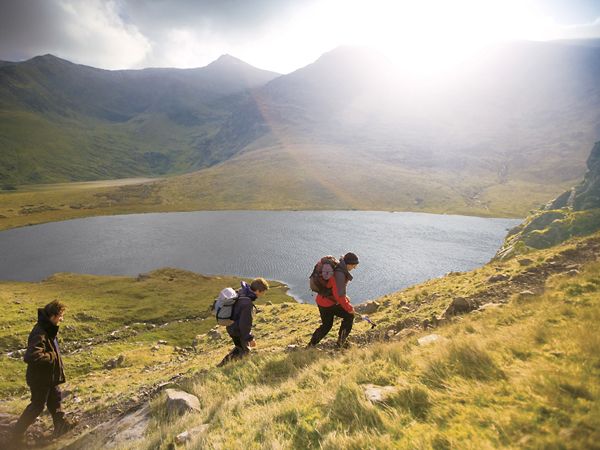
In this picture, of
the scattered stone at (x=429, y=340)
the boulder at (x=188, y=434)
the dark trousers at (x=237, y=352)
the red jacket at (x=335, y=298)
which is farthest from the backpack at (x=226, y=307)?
the scattered stone at (x=429, y=340)

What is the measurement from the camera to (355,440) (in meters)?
5.54

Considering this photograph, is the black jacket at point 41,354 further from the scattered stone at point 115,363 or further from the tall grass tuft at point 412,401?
the scattered stone at point 115,363

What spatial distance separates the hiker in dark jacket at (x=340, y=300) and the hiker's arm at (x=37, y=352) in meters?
8.24

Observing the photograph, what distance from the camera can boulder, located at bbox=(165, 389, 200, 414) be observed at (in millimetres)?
9172

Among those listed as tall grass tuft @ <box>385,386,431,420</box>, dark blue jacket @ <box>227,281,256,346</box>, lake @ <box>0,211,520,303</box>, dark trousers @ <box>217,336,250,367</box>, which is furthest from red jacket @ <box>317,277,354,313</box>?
lake @ <box>0,211,520,303</box>

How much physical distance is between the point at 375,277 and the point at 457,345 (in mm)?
60623

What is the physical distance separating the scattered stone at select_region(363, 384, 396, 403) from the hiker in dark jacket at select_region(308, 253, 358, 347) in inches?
143

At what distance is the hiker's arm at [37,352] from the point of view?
9.73m

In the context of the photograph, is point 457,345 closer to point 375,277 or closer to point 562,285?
point 562,285

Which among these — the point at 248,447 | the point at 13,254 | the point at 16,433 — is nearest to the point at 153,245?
the point at 13,254

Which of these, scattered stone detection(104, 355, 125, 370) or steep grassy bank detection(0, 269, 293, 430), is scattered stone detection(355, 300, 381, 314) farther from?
scattered stone detection(104, 355, 125, 370)

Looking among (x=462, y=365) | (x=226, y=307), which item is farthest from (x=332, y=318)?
(x=462, y=365)

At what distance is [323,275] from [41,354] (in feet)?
28.1

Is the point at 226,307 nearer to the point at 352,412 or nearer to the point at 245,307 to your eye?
the point at 245,307
